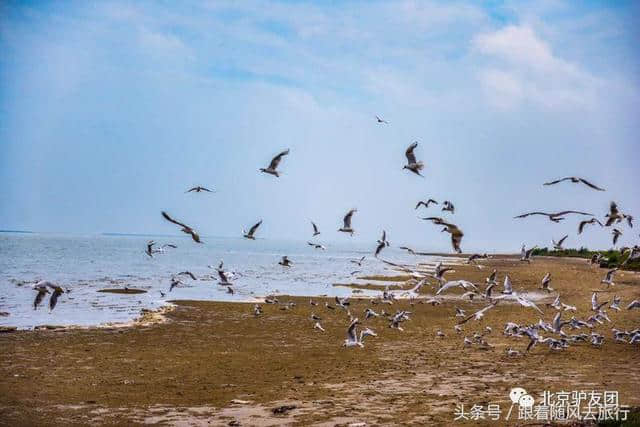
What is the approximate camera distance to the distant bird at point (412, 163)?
17.5 metres

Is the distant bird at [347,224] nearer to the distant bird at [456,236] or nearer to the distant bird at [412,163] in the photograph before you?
the distant bird at [412,163]

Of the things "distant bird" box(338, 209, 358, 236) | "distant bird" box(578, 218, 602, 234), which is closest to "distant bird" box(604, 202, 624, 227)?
"distant bird" box(578, 218, 602, 234)

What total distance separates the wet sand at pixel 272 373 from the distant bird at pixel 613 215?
3.93 metres

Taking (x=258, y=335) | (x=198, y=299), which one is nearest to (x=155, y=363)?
(x=258, y=335)

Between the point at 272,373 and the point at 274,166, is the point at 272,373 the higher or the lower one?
the lower one

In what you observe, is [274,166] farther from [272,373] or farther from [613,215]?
[613,215]

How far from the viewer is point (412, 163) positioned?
57.8ft

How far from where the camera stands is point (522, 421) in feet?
36.1

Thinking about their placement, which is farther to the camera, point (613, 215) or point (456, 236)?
point (613, 215)

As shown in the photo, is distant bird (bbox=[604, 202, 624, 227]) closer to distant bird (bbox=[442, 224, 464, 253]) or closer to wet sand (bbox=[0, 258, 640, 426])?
wet sand (bbox=[0, 258, 640, 426])

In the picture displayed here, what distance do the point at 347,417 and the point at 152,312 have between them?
65.6 ft

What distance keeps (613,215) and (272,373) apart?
1046 cm

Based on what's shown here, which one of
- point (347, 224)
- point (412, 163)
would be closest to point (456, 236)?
point (412, 163)

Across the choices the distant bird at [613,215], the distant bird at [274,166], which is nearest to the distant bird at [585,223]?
the distant bird at [613,215]
